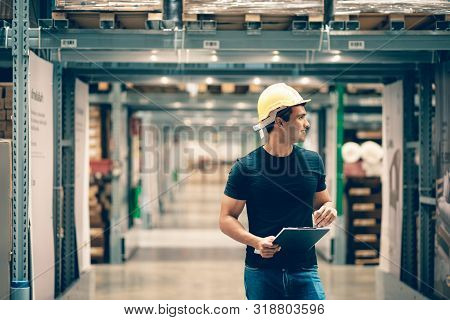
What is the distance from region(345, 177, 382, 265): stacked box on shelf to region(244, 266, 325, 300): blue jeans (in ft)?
25.7

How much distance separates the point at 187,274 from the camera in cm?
1114

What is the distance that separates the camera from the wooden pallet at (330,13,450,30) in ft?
22.4

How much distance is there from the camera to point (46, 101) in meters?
7.46

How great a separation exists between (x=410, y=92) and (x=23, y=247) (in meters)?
4.83

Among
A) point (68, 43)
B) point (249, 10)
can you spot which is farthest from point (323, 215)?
point (68, 43)

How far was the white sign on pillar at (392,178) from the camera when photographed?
363 inches

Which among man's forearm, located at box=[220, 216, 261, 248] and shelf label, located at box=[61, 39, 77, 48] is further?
shelf label, located at box=[61, 39, 77, 48]

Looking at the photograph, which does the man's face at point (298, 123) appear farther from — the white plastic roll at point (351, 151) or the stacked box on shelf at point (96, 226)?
the stacked box on shelf at point (96, 226)

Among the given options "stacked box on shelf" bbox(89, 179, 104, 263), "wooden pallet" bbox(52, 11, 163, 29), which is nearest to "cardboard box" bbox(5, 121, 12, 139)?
"wooden pallet" bbox(52, 11, 163, 29)

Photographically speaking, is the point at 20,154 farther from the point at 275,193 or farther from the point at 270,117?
the point at 275,193

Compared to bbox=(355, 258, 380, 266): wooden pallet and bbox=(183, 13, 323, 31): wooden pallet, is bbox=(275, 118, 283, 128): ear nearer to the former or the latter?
bbox=(183, 13, 323, 31): wooden pallet

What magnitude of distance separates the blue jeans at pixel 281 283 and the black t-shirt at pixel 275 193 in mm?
36

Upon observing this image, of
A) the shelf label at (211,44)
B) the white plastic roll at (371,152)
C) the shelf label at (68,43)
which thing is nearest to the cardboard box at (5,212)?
the shelf label at (68,43)

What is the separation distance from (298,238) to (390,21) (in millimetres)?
3529
